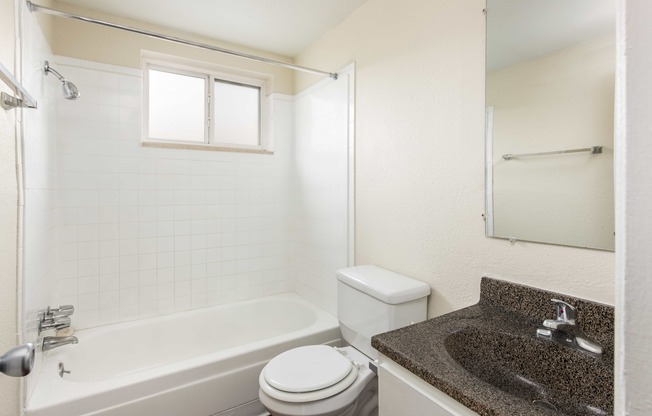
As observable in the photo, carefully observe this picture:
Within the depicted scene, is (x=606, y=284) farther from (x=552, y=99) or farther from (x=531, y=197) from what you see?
(x=552, y=99)

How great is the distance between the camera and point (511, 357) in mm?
1010

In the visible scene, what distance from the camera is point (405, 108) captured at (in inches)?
64.8

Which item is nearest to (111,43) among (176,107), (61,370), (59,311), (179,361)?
(176,107)

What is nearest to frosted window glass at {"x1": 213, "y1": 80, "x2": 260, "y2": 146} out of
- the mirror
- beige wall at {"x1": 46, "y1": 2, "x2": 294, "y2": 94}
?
beige wall at {"x1": 46, "y1": 2, "x2": 294, "y2": 94}

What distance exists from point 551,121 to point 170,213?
7.49 ft

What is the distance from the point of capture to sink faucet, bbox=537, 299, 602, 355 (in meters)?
0.93

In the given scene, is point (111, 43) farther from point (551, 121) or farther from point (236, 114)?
point (551, 121)

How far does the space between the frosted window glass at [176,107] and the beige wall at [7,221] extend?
3.69 feet

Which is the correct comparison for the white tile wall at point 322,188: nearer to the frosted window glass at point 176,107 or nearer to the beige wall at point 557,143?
the frosted window glass at point 176,107

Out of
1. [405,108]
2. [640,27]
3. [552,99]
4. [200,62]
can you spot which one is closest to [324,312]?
[405,108]

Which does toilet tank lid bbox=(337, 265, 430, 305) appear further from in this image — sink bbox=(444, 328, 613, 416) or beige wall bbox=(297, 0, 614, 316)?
sink bbox=(444, 328, 613, 416)

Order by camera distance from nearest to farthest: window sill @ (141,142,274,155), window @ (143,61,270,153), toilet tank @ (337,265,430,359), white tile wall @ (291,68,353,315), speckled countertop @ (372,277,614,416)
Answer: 1. speckled countertop @ (372,277,614,416)
2. toilet tank @ (337,265,430,359)
3. white tile wall @ (291,68,353,315)
4. window sill @ (141,142,274,155)
5. window @ (143,61,270,153)

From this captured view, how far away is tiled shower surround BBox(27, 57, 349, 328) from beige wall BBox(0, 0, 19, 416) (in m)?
0.85

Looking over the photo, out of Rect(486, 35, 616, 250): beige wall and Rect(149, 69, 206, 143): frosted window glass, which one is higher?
Rect(149, 69, 206, 143): frosted window glass
